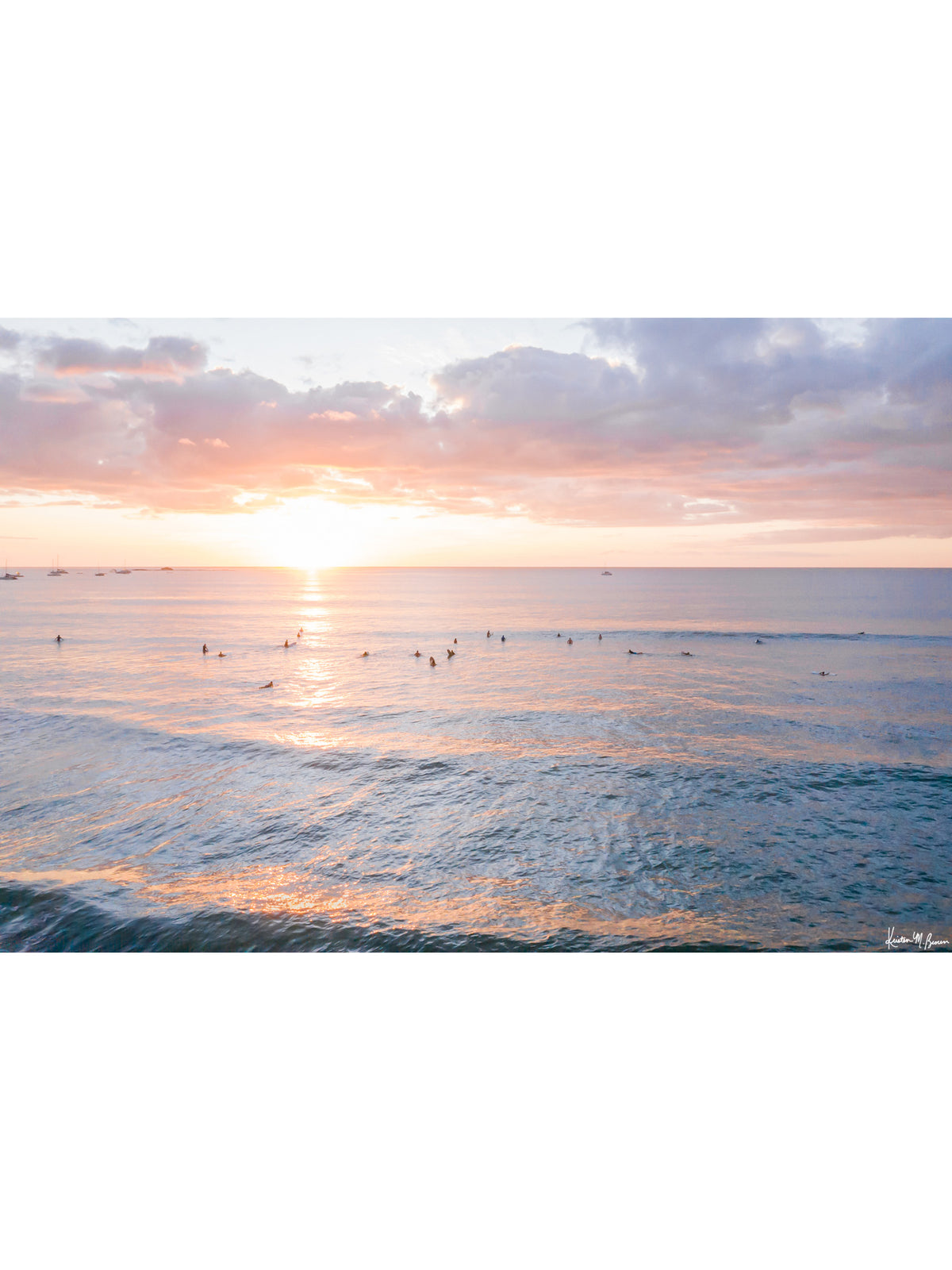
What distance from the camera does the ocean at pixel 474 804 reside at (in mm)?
7953

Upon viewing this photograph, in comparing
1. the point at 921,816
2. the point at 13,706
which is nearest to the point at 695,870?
the point at 921,816

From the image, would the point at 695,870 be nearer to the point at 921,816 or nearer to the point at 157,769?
the point at 921,816

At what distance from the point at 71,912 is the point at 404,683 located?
1634cm

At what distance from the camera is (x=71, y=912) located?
8047mm
